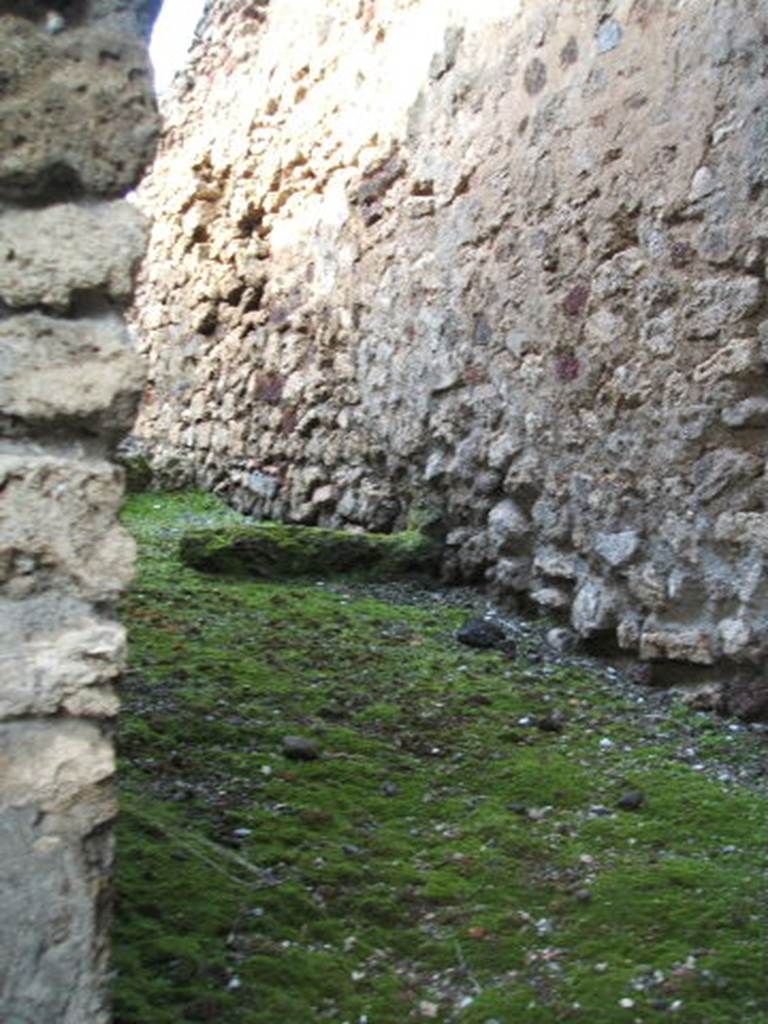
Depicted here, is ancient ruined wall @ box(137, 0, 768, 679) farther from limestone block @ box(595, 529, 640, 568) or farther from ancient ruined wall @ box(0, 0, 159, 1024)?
ancient ruined wall @ box(0, 0, 159, 1024)

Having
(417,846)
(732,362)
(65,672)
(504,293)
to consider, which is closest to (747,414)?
(732,362)

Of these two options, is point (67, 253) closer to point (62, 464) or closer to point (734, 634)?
point (62, 464)

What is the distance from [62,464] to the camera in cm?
153

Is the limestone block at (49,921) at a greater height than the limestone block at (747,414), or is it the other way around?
the limestone block at (747,414)

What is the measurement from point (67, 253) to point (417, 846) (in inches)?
53.6

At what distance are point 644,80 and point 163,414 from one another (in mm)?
4124

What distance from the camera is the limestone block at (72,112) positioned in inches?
62.2

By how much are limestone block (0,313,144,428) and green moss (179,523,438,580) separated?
126 inches

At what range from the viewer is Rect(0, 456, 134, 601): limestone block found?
4.92 feet

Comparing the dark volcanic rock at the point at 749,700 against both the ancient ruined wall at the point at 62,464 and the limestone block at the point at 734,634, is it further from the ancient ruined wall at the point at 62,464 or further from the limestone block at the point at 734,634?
the ancient ruined wall at the point at 62,464

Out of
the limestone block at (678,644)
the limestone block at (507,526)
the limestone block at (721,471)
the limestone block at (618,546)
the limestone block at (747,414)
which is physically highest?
the limestone block at (747,414)

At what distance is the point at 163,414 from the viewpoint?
7.36 metres

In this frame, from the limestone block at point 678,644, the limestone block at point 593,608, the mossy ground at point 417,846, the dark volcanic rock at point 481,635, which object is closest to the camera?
the mossy ground at point 417,846

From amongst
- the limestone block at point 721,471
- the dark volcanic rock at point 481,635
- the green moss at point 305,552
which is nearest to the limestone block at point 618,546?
the limestone block at point 721,471
